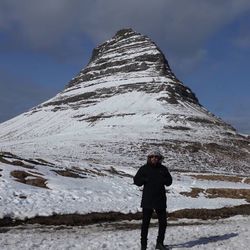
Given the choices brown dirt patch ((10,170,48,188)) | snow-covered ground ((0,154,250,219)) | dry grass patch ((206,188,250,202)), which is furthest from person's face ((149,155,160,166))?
dry grass patch ((206,188,250,202))

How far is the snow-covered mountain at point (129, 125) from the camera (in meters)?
78.6

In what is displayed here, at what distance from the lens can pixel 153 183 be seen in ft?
47.2

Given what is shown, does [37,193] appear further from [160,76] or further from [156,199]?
[160,76]

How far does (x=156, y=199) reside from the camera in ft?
47.2

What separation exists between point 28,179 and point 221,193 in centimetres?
1499

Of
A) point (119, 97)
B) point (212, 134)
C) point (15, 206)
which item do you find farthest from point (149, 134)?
point (15, 206)

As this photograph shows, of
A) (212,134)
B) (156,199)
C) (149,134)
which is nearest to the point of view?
(156,199)

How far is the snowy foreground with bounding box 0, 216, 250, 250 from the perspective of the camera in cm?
1497

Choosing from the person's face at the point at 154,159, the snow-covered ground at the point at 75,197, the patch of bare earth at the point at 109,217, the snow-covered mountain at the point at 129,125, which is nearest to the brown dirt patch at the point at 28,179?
the snow-covered ground at the point at 75,197

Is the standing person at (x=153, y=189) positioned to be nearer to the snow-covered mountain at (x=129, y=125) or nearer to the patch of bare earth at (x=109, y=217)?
the patch of bare earth at (x=109, y=217)

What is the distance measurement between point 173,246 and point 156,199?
1976mm

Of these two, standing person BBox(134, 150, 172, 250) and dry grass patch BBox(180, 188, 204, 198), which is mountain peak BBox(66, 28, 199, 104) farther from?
standing person BBox(134, 150, 172, 250)

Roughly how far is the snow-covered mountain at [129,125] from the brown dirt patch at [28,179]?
2097 centimetres

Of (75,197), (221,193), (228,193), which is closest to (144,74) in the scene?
(228,193)
